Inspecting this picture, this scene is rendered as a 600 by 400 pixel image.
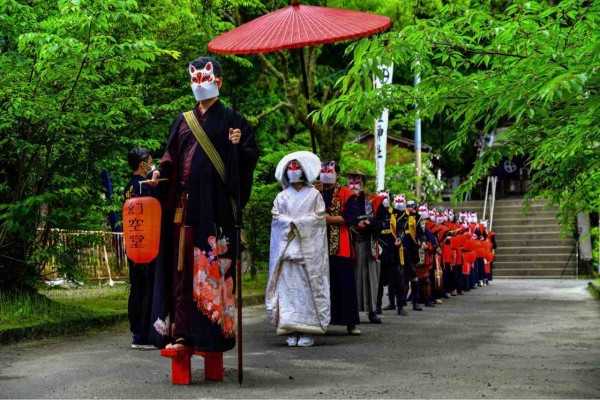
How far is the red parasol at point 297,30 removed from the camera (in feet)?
33.9

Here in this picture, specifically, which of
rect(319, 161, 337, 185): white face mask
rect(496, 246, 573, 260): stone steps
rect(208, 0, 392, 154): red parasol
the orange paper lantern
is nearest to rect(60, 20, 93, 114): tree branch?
rect(208, 0, 392, 154): red parasol

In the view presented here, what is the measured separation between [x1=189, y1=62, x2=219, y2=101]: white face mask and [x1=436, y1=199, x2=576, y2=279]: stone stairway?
3149 cm

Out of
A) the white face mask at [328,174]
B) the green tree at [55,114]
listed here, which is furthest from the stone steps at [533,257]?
the green tree at [55,114]

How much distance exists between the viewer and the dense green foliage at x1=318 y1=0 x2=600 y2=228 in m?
7.59

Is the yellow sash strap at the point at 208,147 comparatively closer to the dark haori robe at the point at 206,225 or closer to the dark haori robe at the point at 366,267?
the dark haori robe at the point at 206,225

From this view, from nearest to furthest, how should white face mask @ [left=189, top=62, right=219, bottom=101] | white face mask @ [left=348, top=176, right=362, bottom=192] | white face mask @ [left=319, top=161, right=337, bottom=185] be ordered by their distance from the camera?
white face mask @ [left=189, top=62, right=219, bottom=101]
white face mask @ [left=319, top=161, right=337, bottom=185]
white face mask @ [left=348, top=176, right=362, bottom=192]

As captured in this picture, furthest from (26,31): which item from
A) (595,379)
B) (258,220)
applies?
(258,220)

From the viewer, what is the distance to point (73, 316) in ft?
43.0

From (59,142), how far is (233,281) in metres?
5.80

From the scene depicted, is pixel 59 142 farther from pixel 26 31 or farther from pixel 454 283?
pixel 454 283

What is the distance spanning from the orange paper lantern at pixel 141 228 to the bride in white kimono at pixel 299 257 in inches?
158

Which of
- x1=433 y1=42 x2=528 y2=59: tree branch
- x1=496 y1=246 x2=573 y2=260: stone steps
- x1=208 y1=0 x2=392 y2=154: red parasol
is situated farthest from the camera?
x1=496 y1=246 x2=573 y2=260: stone steps

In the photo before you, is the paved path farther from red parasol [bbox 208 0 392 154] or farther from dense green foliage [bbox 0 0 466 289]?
red parasol [bbox 208 0 392 154]

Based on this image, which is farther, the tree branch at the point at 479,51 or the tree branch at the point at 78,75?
the tree branch at the point at 78,75
